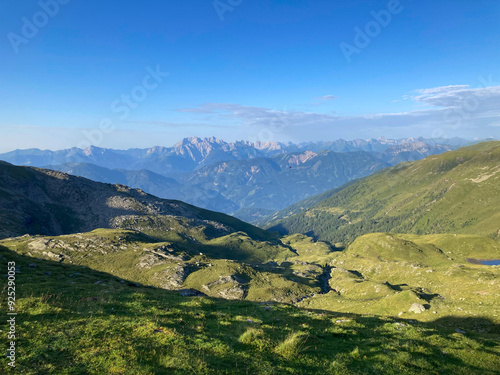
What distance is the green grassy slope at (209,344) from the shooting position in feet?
48.8

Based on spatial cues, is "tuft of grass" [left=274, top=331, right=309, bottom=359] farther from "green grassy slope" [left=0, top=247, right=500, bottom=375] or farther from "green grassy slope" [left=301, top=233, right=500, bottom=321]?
"green grassy slope" [left=301, top=233, right=500, bottom=321]

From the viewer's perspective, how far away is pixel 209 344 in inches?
695

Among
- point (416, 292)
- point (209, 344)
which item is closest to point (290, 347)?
point (209, 344)

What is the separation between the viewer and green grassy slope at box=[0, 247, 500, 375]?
14.9 m

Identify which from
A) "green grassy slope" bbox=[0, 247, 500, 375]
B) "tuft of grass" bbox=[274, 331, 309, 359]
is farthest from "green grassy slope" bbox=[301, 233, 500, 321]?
"tuft of grass" bbox=[274, 331, 309, 359]

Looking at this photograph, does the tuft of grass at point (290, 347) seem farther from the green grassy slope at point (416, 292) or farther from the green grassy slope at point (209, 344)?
the green grassy slope at point (416, 292)

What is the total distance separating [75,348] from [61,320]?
5.33 meters

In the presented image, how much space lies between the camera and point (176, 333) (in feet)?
61.0

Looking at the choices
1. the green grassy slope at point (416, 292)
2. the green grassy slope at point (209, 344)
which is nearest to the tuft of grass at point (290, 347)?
the green grassy slope at point (209, 344)

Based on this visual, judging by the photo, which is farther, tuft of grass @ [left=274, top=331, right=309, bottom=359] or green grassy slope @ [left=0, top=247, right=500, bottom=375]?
tuft of grass @ [left=274, top=331, right=309, bottom=359]

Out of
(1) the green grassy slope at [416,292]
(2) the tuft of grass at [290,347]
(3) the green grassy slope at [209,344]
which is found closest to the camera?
(3) the green grassy slope at [209,344]

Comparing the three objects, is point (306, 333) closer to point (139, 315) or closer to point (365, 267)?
point (139, 315)

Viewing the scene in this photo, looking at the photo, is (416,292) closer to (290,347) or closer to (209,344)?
(290,347)

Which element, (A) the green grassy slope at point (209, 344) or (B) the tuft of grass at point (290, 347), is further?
(B) the tuft of grass at point (290, 347)
